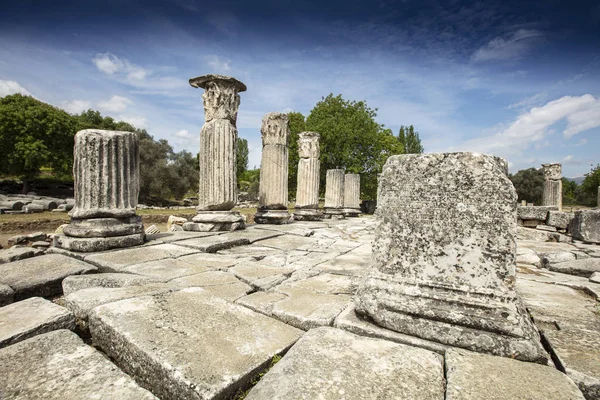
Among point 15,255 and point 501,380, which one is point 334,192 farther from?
point 501,380

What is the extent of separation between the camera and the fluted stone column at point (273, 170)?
7.80m

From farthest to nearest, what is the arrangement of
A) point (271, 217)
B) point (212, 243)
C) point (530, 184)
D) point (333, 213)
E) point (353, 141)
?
point (530, 184) → point (353, 141) → point (333, 213) → point (271, 217) → point (212, 243)

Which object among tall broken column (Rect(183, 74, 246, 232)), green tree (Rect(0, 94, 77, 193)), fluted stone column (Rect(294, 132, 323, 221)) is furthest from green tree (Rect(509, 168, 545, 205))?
green tree (Rect(0, 94, 77, 193))

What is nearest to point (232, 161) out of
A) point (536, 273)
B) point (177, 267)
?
point (177, 267)

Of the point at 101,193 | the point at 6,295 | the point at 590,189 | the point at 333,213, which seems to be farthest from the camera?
the point at 590,189

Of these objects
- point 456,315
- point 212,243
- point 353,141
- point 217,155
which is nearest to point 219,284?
point 212,243

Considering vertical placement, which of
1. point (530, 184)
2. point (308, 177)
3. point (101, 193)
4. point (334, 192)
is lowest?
point (101, 193)

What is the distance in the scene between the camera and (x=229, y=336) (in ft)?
5.37

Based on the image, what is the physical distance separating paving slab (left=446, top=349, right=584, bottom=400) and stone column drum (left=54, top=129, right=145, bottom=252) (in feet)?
13.4

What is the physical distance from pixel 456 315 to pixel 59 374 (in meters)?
1.92

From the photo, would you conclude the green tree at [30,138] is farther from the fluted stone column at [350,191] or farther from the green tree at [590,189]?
the green tree at [590,189]

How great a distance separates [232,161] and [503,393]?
17.6ft

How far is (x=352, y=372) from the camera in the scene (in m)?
1.31

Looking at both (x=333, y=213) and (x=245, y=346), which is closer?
(x=245, y=346)
